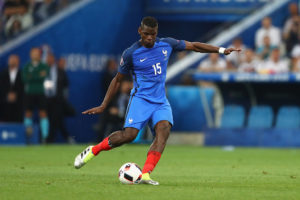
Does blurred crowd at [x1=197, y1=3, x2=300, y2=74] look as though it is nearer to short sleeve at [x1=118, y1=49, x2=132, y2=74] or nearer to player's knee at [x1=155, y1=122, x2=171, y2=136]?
short sleeve at [x1=118, y1=49, x2=132, y2=74]

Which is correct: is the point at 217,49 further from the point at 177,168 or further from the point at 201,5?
the point at 201,5

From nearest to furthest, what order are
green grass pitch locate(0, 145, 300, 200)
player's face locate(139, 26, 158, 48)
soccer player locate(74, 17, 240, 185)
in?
green grass pitch locate(0, 145, 300, 200) < player's face locate(139, 26, 158, 48) < soccer player locate(74, 17, 240, 185)

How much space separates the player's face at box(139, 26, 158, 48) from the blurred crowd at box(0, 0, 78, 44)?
14481 mm

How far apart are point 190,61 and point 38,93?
574 centimetres

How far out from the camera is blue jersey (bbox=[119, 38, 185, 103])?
10.9 m

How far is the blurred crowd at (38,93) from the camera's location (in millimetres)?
22188

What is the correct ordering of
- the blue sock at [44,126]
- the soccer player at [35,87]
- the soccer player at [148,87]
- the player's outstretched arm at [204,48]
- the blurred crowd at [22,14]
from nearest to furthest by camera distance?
the soccer player at [148,87] → the player's outstretched arm at [204,48] → the soccer player at [35,87] → the blue sock at [44,126] → the blurred crowd at [22,14]

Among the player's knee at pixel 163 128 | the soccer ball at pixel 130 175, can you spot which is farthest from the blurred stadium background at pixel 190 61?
the soccer ball at pixel 130 175

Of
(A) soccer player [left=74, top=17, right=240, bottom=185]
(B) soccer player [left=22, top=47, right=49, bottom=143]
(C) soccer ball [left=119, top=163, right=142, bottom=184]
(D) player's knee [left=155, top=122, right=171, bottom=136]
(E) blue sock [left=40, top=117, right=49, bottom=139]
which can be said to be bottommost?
(E) blue sock [left=40, top=117, right=49, bottom=139]

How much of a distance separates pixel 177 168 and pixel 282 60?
9.72 m

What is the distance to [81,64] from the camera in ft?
87.6

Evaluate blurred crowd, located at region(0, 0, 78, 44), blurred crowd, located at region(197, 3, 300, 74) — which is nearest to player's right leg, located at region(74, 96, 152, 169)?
blurred crowd, located at region(197, 3, 300, 74)

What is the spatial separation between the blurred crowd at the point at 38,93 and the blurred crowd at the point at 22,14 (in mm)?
816

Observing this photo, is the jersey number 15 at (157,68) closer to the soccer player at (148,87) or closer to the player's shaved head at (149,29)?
the soccer player at (148,87)
